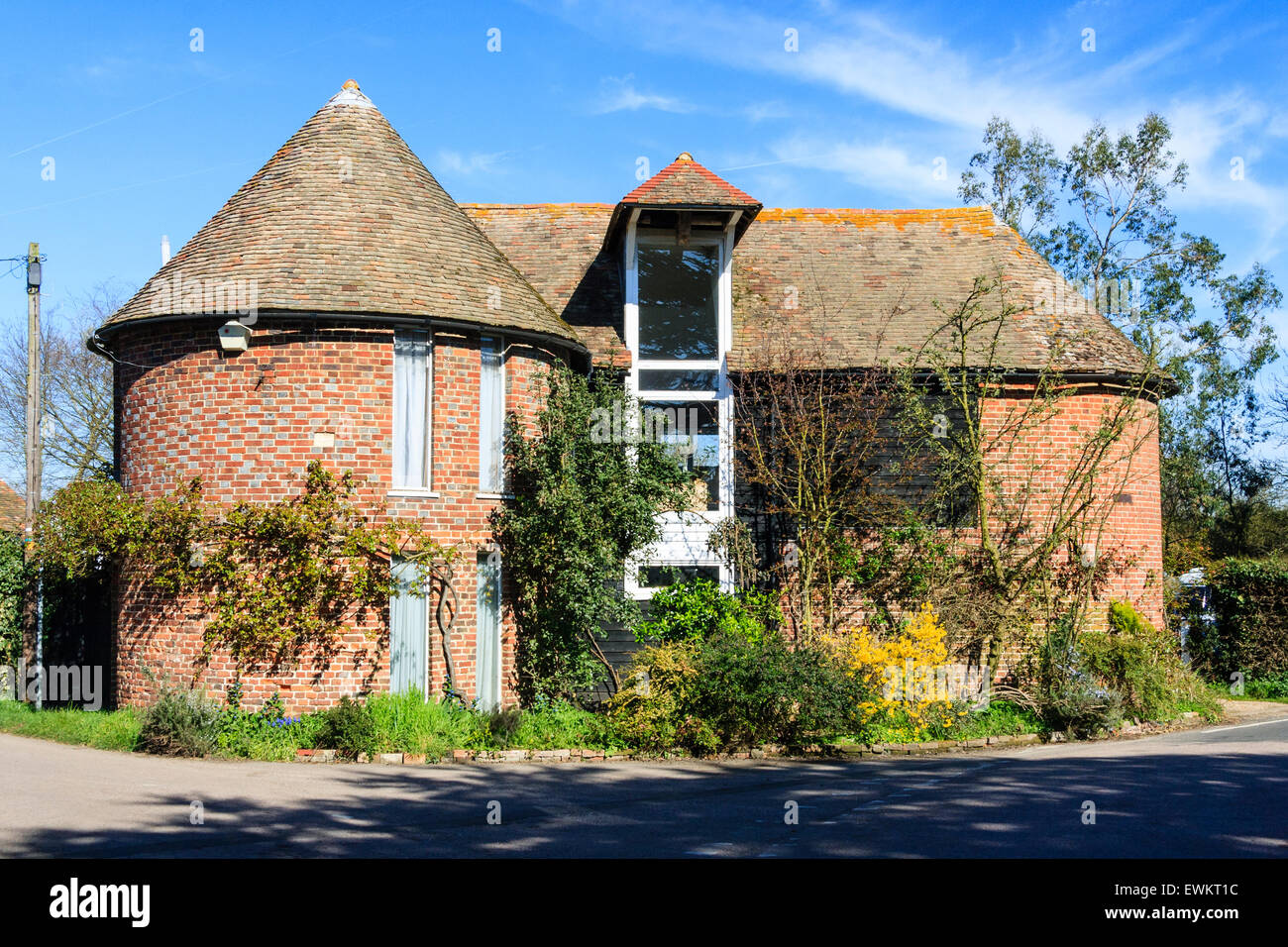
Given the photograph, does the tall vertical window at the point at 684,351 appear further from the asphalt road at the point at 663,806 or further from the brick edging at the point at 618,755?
the asphalt road at the point at 663,806

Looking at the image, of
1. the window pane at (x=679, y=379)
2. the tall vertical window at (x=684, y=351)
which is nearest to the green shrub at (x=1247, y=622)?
the tall vertical window at (x=684, y=351)

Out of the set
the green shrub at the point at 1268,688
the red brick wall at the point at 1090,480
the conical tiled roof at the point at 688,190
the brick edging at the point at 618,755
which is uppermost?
the conical tiled roof at the point at 688,190

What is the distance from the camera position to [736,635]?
1438 cm

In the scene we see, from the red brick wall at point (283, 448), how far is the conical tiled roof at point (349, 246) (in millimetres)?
452

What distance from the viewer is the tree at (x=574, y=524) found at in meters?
14.7

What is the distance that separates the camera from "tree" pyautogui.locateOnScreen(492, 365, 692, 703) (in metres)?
14.7

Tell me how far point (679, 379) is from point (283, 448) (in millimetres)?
6887

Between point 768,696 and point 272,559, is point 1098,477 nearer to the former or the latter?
point 768,696

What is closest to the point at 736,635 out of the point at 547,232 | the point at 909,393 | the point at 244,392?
the point at 909,393

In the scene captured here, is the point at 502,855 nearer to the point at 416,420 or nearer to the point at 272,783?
the point at 272,783

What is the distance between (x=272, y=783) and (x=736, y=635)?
628 centimetres

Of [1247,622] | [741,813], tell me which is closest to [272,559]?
[741,813]

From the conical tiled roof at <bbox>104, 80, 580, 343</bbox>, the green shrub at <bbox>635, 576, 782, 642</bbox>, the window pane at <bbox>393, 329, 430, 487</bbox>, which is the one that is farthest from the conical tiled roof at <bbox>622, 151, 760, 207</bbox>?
the green shrub at <bbox>635, 576, 782, 642</bbox>

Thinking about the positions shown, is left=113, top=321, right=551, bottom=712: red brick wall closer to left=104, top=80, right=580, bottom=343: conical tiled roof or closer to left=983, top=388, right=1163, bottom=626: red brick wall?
left=104, top=80, right=580, bottom=343: conical tiled roof
